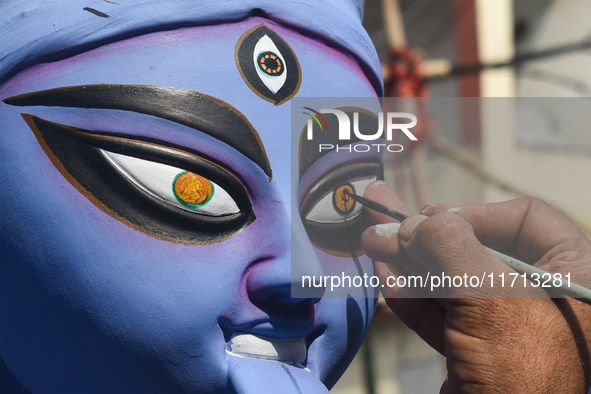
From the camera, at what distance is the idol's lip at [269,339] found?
3.93 feet

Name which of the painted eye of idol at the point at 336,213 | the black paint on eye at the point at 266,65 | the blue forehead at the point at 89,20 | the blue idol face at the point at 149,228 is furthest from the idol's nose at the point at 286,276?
the blue forehead at the point at 89,20

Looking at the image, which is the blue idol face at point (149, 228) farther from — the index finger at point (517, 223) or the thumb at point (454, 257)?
the index finger at point (517, 223)

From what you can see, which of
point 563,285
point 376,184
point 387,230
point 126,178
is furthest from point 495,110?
point 126,178

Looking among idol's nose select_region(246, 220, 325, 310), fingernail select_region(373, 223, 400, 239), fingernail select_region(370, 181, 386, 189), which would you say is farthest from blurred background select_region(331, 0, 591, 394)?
idol's nose select_region(246, 220, 325, 310)

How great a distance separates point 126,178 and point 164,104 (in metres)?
0.14

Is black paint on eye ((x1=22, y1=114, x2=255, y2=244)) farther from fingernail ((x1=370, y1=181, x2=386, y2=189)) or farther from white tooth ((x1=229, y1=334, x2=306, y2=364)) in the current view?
fingernail ((x1=370, y1=181, x2=386, y2=189))

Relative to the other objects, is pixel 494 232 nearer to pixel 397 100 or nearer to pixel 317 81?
pixel 317 81

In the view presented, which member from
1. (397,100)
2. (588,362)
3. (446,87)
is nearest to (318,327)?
(588,362)

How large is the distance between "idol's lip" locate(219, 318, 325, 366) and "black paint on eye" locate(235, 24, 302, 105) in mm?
402

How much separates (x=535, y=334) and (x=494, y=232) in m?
0.27

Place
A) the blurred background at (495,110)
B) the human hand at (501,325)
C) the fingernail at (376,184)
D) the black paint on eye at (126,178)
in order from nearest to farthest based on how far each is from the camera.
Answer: the human hand at (501,325) < the black paint on eye at (126,178) < the fingernail at (376,184) < the blurred background at (495,110)

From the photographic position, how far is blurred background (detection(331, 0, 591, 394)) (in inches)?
217

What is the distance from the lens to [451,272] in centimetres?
110

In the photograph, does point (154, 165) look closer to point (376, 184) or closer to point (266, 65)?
point (266, 65)
